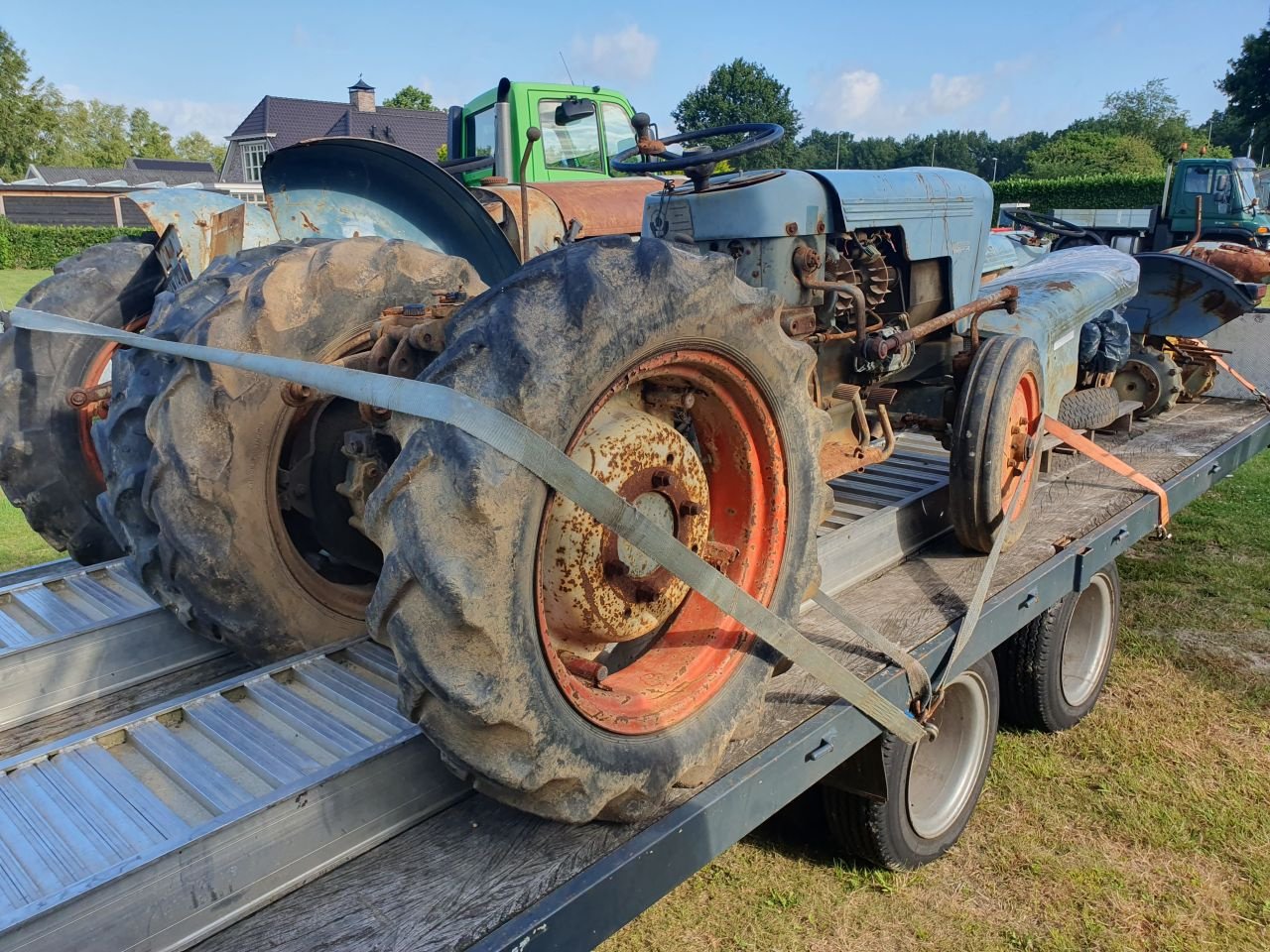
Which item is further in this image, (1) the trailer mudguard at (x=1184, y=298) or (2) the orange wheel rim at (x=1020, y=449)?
(1) the trailer mudguard at (x=1184, y=298)

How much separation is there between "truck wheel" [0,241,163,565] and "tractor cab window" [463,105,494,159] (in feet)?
13.2

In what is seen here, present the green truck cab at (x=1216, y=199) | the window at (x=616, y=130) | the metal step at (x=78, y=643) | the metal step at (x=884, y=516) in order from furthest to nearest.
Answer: the green truck cab at (x=1216, y=199), the window at (x=616, y=130), the metal step at (x=884, y=516), the metal step at (x=78, y=643)

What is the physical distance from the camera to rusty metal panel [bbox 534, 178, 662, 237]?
19.7ft

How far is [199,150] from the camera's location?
84062 millimetres

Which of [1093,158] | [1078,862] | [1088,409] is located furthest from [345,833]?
[1093,158]

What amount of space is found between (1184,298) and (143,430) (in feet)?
19.2

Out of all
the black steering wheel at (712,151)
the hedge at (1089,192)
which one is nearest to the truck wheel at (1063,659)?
the black steering wheel at (712,151)

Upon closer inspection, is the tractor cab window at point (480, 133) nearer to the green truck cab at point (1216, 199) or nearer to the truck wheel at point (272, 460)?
the truck wheel at point (272, 460)

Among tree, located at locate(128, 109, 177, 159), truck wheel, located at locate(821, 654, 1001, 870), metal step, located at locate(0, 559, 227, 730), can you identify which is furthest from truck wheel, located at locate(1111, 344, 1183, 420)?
tree, located at locate(128, 109, 177, 159)

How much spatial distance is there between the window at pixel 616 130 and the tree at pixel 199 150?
8691 centimetres

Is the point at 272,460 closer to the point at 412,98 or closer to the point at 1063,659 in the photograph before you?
the point at 1063,659

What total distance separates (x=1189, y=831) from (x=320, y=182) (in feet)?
13.1

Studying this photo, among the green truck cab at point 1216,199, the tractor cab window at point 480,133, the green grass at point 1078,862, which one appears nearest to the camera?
the green grass at point 1078,862

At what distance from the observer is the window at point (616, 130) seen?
6.91 m
